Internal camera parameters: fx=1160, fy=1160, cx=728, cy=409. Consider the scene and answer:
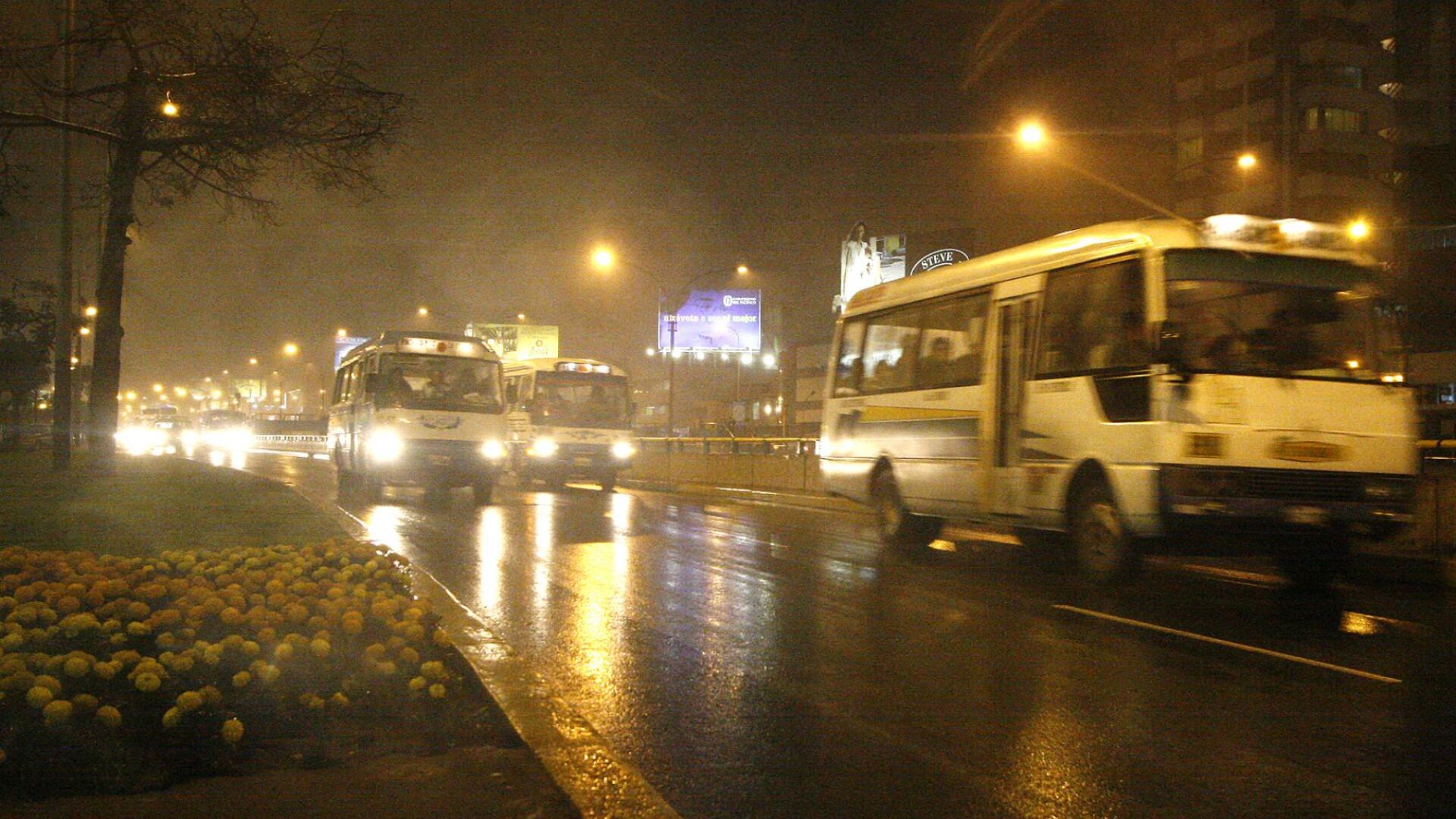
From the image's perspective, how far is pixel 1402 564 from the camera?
11570 mm

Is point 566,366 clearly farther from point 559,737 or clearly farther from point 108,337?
point 559,737

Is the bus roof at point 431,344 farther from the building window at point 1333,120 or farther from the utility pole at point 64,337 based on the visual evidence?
the building window at point 1333,120

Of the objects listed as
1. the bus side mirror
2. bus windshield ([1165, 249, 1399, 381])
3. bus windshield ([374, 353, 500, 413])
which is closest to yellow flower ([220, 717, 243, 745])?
the bus side mirror

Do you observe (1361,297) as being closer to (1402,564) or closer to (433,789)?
(1402,564)

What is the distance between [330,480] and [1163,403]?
2342cm

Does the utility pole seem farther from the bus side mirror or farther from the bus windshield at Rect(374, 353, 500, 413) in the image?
the bus side mirror

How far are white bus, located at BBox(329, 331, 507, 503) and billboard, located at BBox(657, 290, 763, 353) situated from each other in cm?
2611

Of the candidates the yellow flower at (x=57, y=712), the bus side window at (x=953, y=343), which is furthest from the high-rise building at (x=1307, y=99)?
the yellow flower at (x=57, y=712)

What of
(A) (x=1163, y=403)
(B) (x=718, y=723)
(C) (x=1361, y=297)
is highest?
(C) (x=1361, y=297)

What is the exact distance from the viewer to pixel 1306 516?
912 centimetres

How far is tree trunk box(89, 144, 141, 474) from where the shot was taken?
1953 cm

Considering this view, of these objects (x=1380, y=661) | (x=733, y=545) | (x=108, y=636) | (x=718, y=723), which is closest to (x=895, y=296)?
(x=733, y=545)

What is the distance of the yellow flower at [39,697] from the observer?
4543mm

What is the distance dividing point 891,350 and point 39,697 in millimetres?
10615
